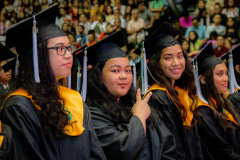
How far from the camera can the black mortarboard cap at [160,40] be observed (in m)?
2.88

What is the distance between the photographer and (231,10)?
7859 millimetres

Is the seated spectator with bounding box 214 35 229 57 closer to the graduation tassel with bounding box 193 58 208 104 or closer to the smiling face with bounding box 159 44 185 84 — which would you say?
the graduation tassel with bounding box 193 58 208 104

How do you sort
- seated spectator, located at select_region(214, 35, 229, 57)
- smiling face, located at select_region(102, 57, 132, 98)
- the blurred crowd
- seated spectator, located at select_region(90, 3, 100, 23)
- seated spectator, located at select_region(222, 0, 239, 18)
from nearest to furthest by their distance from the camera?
1. smiling face, located at select_region(102, 57, 132, 98)
2. seated spectator, located at select_region(214, 35, 229, 57)
3. the blurred crowd
4. seated spectator, located at select_region(222, 0, 239, 18)
5. seated spectator, located at select_region(90, 3, 100, 23)

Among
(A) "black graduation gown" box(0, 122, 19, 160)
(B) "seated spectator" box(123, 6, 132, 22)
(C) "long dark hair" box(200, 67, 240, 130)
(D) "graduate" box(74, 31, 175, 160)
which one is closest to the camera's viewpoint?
(A) "black graduation gown" box(0, 122, 19, 160)

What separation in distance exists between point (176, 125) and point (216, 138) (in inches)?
22.1

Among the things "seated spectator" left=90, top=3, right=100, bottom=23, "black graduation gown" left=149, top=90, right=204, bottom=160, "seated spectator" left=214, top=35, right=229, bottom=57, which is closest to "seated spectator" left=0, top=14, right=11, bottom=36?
"seated spectator" left=90, top=3, right=100, bottom=23

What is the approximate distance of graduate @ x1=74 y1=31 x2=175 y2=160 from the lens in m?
1.97

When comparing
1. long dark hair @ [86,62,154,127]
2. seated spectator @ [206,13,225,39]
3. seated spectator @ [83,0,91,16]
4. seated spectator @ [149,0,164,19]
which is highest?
seated spectator @ [83,0,91,16]

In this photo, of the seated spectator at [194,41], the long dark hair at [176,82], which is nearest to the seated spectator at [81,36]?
the seated spectator at [194,41]

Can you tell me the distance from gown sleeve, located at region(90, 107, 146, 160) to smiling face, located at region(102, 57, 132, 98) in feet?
0.96

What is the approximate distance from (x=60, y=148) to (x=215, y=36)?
641cm

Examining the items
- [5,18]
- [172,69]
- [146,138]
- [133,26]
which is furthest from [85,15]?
[146,138]

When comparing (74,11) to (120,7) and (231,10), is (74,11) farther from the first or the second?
(231,10)

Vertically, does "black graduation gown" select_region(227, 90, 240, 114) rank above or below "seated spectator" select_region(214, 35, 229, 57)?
below
